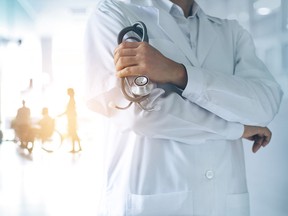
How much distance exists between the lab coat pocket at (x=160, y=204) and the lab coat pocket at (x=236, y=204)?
0.14 meters

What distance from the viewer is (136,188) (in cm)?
78

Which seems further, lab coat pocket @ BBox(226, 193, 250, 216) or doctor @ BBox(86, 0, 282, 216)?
lab coat pocket @ BBox(226, 193, 250, 216)

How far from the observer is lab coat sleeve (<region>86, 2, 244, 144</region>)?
0.73 metres

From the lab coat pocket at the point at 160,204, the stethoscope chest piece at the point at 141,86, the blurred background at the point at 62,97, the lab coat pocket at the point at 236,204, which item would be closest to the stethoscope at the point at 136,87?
the stethoscope chest piece at the point at 141,86

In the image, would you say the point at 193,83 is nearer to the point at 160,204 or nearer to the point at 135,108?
the point at 135,108

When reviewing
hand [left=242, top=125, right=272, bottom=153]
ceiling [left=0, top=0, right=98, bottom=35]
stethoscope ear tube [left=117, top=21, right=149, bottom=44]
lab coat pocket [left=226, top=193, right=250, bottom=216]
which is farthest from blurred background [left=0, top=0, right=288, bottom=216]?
stethoscope ear tube [left=117, top=21, right=149, bottom=44]

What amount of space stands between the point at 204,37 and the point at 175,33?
0.43ft

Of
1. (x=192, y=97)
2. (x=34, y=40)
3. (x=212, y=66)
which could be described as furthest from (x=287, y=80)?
(x=34, y=40)

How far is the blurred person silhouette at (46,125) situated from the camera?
1396mm

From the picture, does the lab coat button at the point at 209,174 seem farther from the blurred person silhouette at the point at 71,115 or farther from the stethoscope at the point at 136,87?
the blurred person silhouette at the point at 71,115

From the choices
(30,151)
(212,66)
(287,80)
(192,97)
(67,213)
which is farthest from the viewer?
(67,213)

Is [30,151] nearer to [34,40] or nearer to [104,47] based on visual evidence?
[34,40]

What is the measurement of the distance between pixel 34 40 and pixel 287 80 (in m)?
1.23

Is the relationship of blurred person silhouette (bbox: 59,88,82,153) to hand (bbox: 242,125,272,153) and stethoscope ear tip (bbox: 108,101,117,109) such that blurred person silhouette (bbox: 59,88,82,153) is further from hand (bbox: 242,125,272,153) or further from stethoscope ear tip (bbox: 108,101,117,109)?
hand (bbox: 242,125,272,153)
